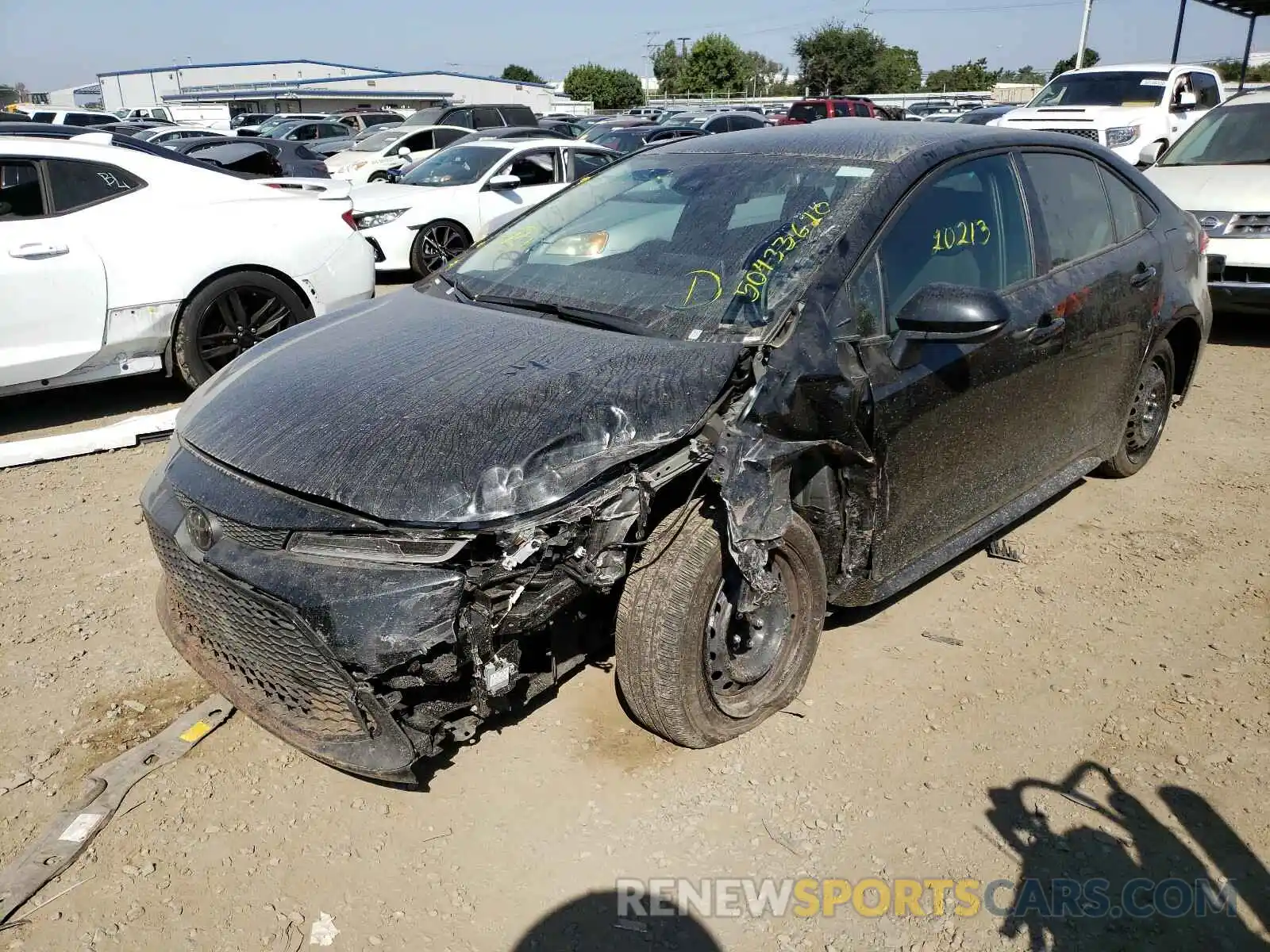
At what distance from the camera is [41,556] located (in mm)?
4020

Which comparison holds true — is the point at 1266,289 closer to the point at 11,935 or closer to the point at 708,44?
the point at 11,935

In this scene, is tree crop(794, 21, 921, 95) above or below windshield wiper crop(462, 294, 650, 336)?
above

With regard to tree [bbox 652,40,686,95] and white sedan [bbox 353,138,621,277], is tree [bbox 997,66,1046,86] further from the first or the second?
white sedan [bbox 353,138,621,277]

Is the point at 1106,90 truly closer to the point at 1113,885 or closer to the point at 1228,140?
the point at 1228,140

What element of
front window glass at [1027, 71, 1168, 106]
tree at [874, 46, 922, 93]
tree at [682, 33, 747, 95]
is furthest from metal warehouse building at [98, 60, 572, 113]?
front window glass at [1027, 71, 1168, 106]

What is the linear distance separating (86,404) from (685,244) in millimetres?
4712

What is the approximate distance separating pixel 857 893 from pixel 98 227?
5.27m

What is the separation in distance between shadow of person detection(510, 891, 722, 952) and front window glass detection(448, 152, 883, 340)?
1585 mm

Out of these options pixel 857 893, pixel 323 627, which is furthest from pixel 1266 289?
pixel 323 627

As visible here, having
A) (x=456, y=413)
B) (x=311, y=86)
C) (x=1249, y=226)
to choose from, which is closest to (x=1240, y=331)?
(x=1249, y=226)

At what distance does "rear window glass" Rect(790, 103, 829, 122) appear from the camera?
24.8 meters

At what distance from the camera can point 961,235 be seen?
318 cm

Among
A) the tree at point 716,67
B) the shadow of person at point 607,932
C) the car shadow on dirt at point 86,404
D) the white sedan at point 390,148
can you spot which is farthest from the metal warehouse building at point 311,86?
the shadow of person at point 607,932

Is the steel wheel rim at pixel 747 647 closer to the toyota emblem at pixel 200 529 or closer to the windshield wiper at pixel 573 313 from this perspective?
the windshield wiper at pixel 573 313
